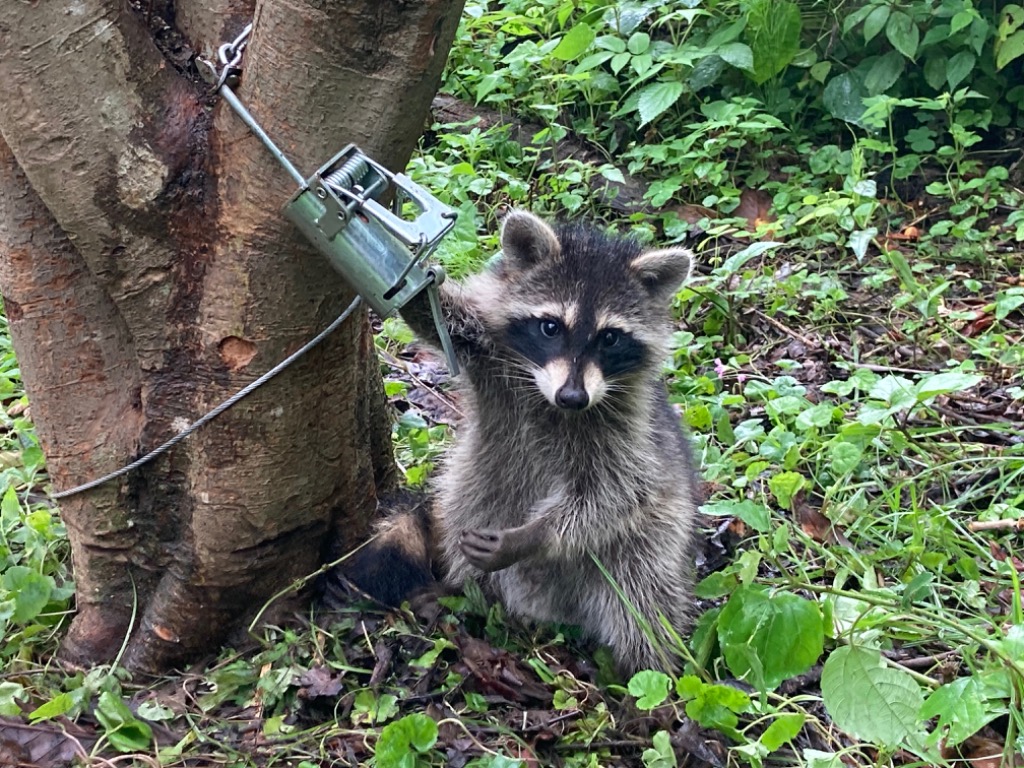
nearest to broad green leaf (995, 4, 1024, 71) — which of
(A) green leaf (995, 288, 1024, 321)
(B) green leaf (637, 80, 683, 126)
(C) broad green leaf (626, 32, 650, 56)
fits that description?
(A) green leaf (995, 288, 1024, 321)

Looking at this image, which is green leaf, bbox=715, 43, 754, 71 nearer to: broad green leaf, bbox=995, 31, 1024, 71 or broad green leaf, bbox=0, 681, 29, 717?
broad green leaf, bbox=995, 31, 1024, 71

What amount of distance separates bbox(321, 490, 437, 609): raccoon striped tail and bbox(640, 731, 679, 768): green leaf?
67cm

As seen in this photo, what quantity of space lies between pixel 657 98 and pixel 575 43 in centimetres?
42

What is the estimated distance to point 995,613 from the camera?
7.52ft

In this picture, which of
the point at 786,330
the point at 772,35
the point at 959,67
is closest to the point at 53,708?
the point at 786,330

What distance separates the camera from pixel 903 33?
433 cm

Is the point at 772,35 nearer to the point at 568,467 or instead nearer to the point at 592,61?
the point at 592,61

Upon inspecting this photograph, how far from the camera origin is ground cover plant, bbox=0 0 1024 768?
1.85 metres

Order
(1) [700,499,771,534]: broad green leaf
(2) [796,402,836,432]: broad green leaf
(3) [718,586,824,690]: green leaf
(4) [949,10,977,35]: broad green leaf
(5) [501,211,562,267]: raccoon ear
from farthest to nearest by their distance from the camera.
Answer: (4) [949,10,977,35]: broad green leaf
(2) [796,402,836,432]: broad green leaf
(5) [501,211,562,267]: raccoon ear
(1) [700,499,771,534]: broad green leaf
(3) [718,586,824,690]: green leaf

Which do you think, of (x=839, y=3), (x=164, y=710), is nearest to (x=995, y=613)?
(x=164, y=710)

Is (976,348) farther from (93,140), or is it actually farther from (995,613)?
(93,140)

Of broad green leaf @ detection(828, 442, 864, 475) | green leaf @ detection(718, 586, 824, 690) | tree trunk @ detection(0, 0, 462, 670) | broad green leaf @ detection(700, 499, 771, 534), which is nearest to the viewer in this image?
tree trunk @ detection(0, 0, 462, 670)

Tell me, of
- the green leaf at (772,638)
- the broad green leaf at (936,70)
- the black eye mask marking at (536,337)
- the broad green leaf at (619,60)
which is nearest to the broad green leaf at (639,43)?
the broad green leaf at (619,60)

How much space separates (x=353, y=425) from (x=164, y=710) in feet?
2.11
